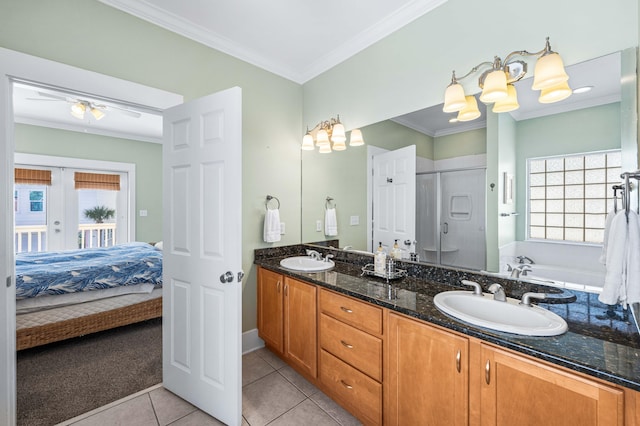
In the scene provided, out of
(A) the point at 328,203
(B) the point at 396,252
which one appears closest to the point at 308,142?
(A) the point at 328,203

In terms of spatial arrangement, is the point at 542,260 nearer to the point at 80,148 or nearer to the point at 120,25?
the point at 120,25

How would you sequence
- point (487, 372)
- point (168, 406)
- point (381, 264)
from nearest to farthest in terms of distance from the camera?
point (487, 372) → point (168, 406) → point (381, 264)

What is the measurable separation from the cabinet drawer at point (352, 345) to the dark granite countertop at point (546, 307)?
217 millimetres

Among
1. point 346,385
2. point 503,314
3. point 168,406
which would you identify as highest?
point 503,314

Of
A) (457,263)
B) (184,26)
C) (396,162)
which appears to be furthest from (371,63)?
(457,263)

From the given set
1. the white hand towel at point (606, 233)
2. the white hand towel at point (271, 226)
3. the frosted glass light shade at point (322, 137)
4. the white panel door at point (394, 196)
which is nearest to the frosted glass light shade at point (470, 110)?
the white panel door at point (394, 196)

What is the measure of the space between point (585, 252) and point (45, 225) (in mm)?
6651

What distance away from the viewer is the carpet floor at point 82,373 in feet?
5.88

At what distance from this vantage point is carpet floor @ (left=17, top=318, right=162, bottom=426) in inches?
70.5

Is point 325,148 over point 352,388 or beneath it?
over

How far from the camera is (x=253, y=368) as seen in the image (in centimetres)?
225

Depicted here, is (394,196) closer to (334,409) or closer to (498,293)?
(498,293)

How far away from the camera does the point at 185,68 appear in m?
2.14

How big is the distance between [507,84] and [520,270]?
1.02m
